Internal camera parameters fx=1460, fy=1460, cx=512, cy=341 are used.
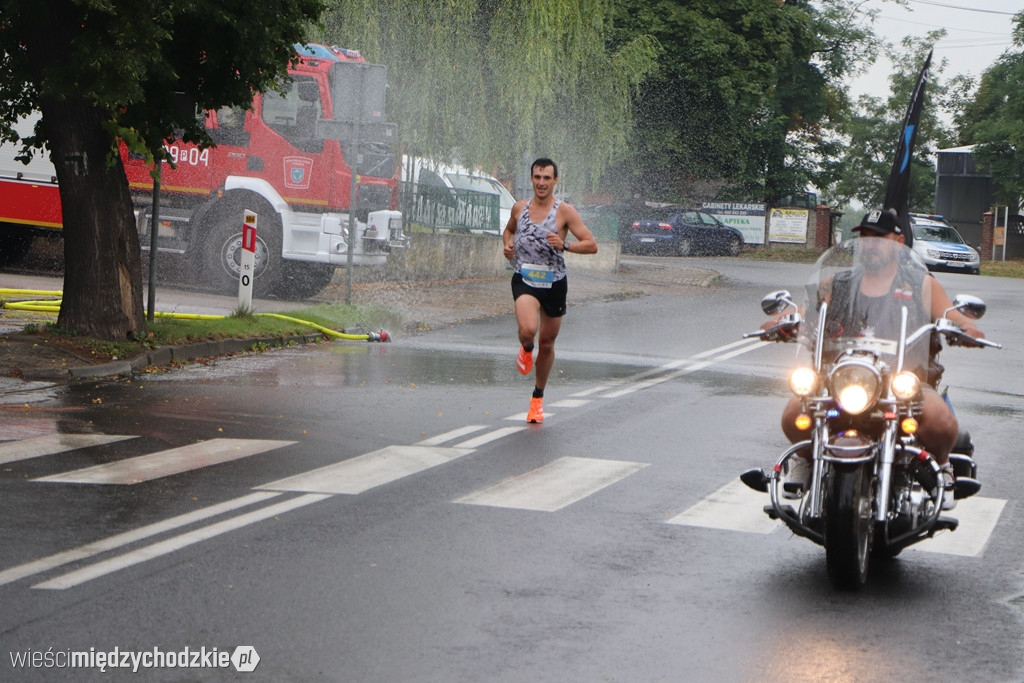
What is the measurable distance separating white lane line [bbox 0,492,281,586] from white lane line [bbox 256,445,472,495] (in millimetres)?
328

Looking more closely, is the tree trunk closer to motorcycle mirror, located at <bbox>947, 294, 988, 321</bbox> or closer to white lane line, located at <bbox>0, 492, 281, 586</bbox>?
Result: white lane line, located at <bbox>0, 492, 281, 586</bbox>

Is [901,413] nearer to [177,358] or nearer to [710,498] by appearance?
[710,498]

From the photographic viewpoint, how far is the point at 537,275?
35.4 ft

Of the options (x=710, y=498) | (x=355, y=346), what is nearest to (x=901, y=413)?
(x=710, y=498)

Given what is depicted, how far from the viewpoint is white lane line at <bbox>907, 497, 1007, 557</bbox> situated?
23.0ft

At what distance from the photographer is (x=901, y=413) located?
6113mm

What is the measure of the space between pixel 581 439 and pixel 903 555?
3517mm

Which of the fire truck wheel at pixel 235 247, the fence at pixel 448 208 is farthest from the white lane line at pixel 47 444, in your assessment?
the fence at pixel 448 208

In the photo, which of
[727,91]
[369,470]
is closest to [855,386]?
[369,470]

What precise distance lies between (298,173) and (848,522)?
55.2ft

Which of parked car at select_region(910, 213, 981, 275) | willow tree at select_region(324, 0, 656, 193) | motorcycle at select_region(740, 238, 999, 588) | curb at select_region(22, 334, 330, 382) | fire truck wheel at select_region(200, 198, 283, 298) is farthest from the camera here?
parked car at select_region(910, 213, 981, 275)

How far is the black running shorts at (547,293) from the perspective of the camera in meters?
10.9

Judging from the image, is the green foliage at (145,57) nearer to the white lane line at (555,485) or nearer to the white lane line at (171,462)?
the white lane line at (171,462)

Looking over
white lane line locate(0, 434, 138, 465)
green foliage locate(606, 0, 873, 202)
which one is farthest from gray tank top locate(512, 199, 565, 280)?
green foliage locate(606, 0, 873, 202)
